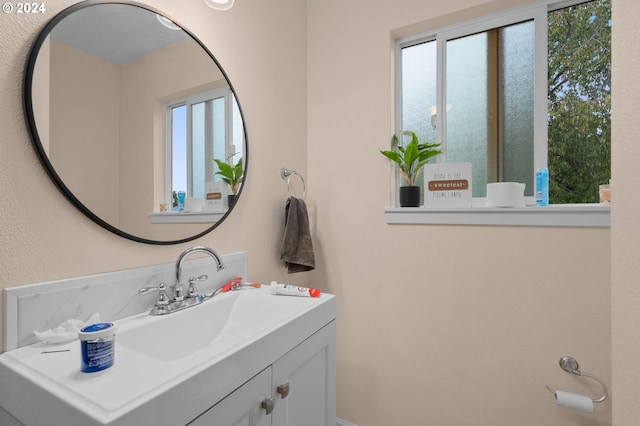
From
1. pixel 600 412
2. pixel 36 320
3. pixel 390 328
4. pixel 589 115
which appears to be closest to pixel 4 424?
pixel 36 320

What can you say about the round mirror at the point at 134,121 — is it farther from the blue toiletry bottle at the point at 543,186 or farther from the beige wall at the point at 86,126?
the blue toiletry bottle at the point at 543,186

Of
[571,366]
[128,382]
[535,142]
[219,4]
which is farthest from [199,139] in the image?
[571,366]

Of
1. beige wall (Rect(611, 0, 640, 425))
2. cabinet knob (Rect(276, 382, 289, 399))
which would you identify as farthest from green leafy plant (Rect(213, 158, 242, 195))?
beige wall (Rect(611, 0, 640, 425))

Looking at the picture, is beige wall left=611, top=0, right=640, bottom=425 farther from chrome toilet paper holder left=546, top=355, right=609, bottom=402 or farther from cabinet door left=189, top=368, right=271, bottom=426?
cabinet door left=189, top=368, right=271, bottom=426

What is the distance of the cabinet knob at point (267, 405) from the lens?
0.79 meters

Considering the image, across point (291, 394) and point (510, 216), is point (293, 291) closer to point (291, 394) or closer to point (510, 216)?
point (291, 394)

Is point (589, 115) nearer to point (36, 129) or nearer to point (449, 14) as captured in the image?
point (449, 14)

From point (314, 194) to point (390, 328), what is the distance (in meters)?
0.83

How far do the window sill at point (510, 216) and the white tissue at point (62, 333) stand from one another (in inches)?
50.0

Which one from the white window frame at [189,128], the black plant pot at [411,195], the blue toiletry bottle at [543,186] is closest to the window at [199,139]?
the white window frame at [189,128]

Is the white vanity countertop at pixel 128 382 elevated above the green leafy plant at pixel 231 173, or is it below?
below

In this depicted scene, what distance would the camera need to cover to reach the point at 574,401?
1.13m

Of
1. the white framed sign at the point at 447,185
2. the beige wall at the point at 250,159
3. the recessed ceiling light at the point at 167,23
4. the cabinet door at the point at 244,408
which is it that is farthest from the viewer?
the white framed sign at the point at 447,185

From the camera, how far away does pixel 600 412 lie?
45.9 inches
